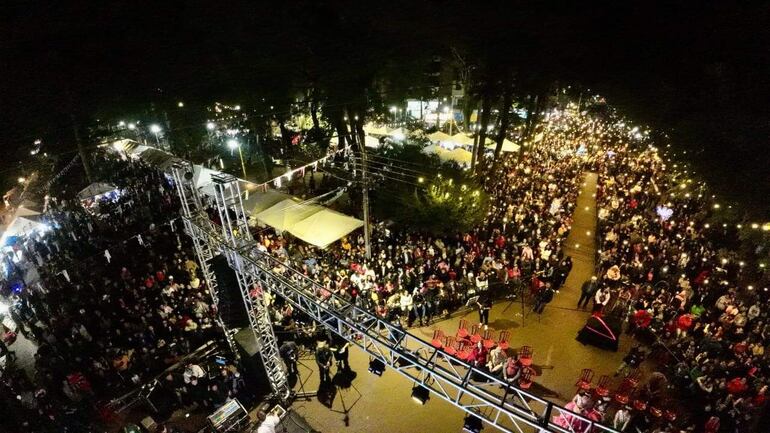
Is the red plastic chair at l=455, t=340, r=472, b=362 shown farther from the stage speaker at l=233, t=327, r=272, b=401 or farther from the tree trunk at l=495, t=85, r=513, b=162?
the tree trunk at l=495, t=85, r=513, b=162

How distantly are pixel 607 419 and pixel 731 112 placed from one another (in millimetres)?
8623

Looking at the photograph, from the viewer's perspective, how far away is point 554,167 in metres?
21.5

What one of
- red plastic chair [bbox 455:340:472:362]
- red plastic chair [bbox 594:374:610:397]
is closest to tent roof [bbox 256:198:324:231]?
red plastic chair [bbox 455:340:472:362]

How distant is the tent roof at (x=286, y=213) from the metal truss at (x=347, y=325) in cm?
483

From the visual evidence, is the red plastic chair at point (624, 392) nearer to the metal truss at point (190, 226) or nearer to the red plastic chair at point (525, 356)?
the red plastic chair at point (525, 356)

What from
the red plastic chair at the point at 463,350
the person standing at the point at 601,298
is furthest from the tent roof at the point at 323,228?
the person standing at the point at 601,298

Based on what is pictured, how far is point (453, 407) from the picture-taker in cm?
881

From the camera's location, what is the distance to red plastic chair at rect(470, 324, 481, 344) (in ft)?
32.4

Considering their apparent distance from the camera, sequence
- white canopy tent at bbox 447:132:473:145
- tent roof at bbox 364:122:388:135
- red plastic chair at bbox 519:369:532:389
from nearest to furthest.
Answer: red plastic chair at bbox 519:369:532:389 → white canopy tent at bbox 447:132:473:145 → tent roof at bbox 364:122:388:135

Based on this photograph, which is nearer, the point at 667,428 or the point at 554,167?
the point at 667,428

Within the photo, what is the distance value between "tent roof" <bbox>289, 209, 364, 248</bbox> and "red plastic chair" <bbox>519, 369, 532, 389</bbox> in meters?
6.91

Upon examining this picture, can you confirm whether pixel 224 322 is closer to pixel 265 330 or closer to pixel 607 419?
pixel 265 330

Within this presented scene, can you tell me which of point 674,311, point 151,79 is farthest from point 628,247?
point 151,79

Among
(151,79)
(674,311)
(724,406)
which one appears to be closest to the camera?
(724,406)
